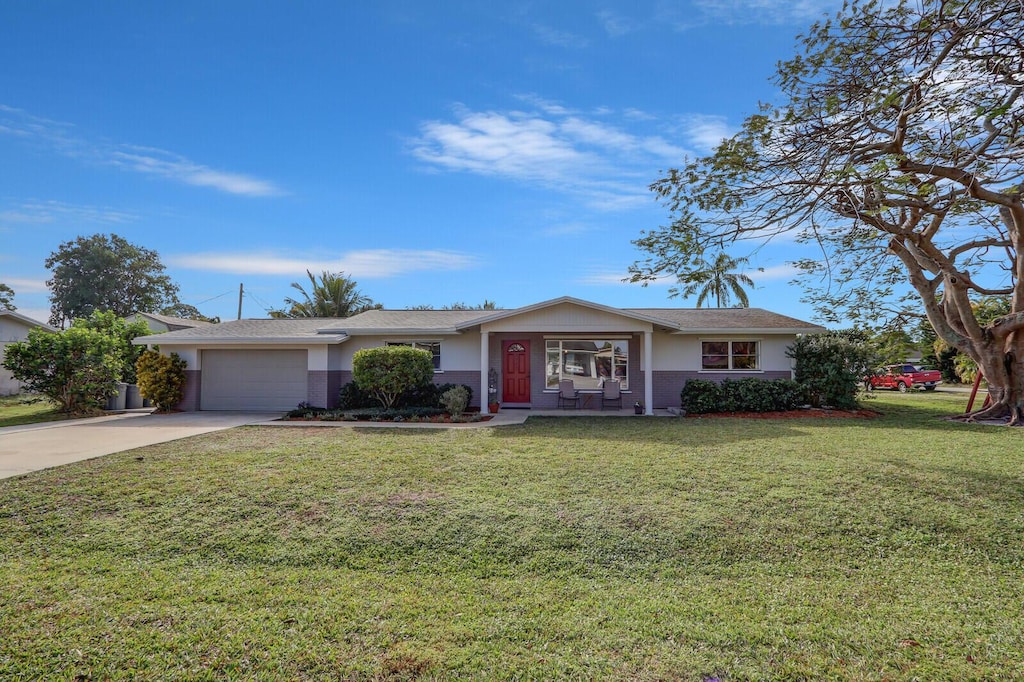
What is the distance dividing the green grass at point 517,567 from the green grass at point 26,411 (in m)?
9.04

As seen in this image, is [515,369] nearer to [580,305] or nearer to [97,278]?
[580,305]

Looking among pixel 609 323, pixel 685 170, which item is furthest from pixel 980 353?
pixel 685 170

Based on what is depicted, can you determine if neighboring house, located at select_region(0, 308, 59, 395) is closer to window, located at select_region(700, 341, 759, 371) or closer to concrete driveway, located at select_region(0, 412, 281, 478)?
concrete driveway, located at select_region(0, 412, 281, 478)

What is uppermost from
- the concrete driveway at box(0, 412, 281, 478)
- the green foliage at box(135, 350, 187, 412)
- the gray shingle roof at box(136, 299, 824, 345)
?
the gray shingle roof at box(136, 299, 824, 345)

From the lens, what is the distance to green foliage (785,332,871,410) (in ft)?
50.3

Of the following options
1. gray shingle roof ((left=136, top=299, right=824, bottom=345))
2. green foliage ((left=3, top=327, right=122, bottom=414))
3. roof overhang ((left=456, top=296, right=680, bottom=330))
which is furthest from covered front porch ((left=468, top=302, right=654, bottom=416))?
green foliage ((left=3, top=327, right=122, bottom=414))

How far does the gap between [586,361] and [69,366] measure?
15596mm

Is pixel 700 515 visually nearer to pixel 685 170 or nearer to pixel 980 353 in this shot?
pixel 685 170

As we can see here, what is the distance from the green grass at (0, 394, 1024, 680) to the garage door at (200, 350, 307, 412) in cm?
861

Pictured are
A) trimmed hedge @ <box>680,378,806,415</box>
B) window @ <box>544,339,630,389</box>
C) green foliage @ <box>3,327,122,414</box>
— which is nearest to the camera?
green foliage @ <box>3,327,122,414</box>

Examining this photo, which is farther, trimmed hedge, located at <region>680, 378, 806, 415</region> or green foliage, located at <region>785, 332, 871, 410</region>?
green foliage, located at <region>785, 332, 871, 410</region>

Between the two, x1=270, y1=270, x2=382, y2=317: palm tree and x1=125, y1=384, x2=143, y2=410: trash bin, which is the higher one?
x1=270, y1=270, x2=382, y2=317: palm tree

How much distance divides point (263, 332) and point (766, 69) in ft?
51.9

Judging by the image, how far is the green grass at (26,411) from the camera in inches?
564
